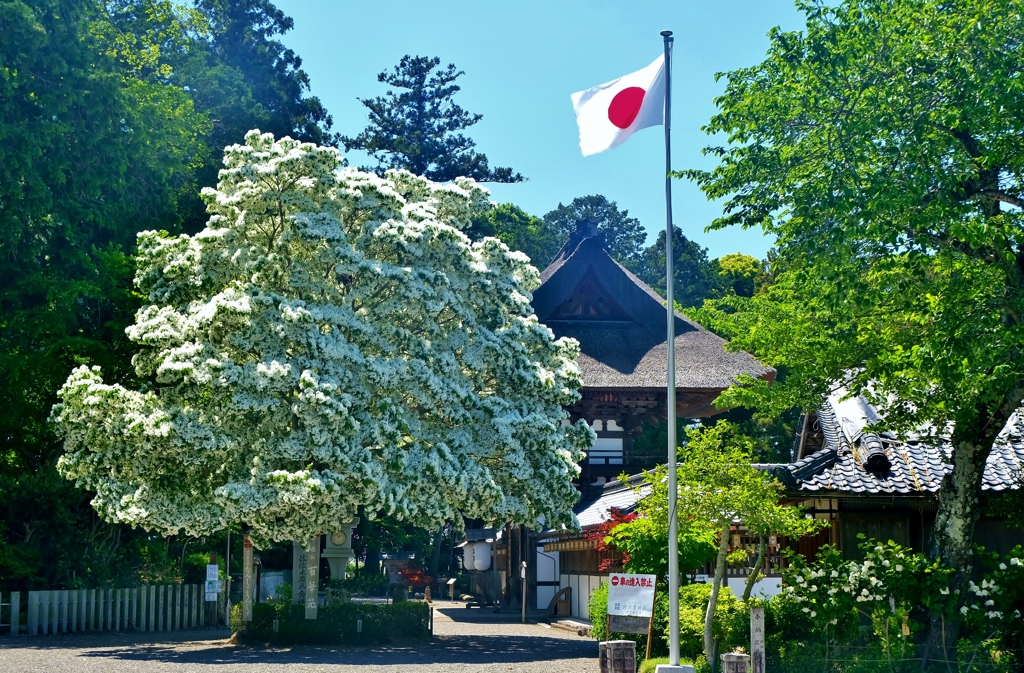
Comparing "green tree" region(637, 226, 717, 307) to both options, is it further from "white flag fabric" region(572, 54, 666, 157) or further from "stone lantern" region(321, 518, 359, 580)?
"white flag fabric" region(572, 54, 666, 157)

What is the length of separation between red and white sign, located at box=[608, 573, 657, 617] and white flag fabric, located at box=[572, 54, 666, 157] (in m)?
6.20

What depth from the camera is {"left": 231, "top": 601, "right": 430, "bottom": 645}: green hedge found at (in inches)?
912

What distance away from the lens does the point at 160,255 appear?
77.3 ft

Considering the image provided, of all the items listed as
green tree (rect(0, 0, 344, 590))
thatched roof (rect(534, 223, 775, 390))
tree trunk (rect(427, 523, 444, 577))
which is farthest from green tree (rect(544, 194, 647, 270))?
green tree (rect(0, 0, 344, 590))

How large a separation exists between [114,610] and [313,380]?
10.1 meters

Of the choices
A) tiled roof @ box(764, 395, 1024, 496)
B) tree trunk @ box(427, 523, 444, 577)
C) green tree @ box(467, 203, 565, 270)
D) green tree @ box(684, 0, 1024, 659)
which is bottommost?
tree trunk @ box(427, 523, 444, 577)

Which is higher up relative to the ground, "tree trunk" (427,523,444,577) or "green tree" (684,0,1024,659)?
"green tree" (684,0,1024,659)

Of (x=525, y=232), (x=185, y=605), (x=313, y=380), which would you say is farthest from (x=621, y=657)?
(x=525, y=232)

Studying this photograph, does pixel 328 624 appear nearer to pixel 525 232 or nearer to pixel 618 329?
pixel 618 329

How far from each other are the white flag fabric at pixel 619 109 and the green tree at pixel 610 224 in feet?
228

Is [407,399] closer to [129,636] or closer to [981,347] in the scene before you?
[129,636]

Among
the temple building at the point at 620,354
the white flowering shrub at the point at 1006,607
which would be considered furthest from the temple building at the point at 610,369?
the white flowering shrub at the point at 1006,607

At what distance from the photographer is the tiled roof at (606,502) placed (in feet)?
83.5

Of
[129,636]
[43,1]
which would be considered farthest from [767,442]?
[43,1]
